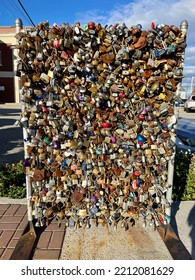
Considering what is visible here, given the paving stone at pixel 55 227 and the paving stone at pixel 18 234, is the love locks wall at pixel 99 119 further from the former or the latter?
the paving stone at pixel 18 234

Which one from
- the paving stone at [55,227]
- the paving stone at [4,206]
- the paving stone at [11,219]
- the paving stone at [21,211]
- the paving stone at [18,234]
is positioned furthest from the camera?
the paving stone at [4,206]


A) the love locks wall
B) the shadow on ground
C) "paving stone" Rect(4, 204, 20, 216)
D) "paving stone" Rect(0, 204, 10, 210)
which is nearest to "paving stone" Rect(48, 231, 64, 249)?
the love locks wall

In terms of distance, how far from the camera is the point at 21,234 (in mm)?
2281

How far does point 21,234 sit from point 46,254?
1.37 feet

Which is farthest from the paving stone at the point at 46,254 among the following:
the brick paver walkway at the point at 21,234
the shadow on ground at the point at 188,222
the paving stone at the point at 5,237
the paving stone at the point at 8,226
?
the shadow on ground at the point at 188,222

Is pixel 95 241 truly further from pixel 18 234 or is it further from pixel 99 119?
pixel 99 119

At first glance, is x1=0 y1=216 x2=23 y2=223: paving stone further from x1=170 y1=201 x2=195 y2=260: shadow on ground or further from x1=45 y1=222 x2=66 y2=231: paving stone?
x1=170 y1=201 x2=195 y2=260: shadow on ground

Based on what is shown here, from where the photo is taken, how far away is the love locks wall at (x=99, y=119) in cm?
198

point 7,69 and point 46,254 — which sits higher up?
point 7,69

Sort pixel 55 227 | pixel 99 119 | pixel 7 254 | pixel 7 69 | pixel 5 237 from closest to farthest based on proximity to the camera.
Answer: pixel 7 254 → pixel 99 119 → pixel 5 237 → pixel 55 227 → pixel 7 69

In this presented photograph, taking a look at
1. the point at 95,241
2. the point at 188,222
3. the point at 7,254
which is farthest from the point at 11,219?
the point at 188,222

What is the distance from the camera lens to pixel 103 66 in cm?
203

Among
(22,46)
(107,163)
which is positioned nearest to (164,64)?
(107,163)
